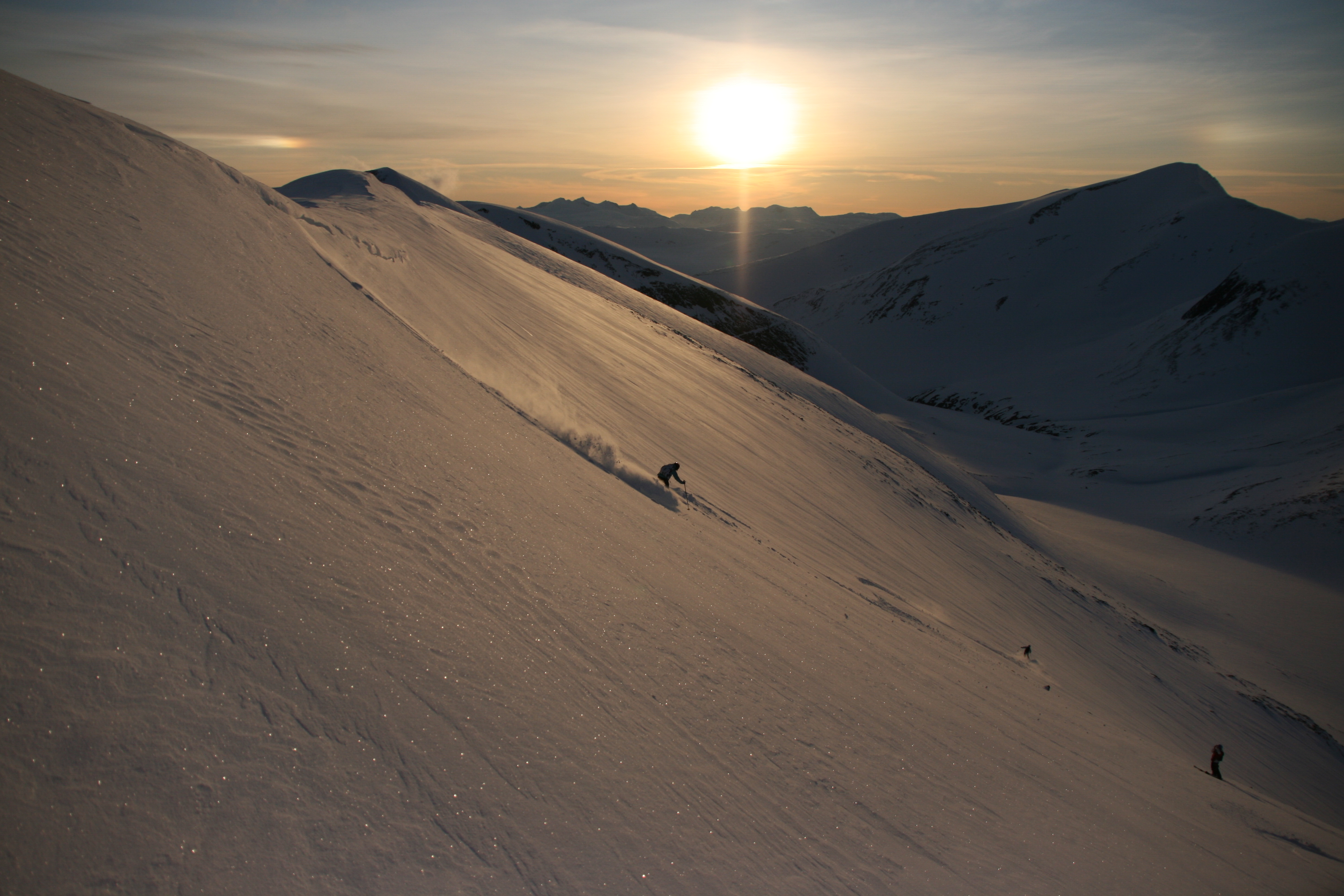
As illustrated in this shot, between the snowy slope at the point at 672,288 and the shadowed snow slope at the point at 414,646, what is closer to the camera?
the shadowed snow slope at the point at 414,646

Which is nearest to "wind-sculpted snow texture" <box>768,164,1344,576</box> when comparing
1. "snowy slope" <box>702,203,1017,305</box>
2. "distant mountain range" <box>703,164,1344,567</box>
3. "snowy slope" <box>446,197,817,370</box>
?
"distant mountain range" <box>703,164,1344,567</box>

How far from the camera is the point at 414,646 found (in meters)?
3.11

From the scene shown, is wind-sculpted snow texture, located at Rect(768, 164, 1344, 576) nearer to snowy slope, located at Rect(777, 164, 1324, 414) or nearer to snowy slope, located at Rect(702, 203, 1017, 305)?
snowy slope, located at Rect(777, 164, 1324, 414)

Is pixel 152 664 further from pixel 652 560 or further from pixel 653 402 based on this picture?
pixel 653 402

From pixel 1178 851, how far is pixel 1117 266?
79.3 m

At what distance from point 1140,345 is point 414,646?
6427cm

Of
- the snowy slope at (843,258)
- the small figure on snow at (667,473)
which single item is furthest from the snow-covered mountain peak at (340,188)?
the snowy slope at (843,258)

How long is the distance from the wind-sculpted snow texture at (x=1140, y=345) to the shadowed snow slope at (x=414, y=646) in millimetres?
25561

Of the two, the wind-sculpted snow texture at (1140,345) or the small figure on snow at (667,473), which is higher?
the wind-sculpted snow texture at (1140,345)

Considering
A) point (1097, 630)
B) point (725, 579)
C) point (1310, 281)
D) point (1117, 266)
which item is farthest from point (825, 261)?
point (725, 579)

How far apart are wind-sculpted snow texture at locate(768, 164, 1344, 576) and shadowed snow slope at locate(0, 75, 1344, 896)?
83.9ft

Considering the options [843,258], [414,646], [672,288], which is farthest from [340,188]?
[843,258]

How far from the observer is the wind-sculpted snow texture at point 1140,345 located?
94.2 feet

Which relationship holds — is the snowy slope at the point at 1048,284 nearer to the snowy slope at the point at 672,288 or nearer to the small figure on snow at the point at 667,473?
the snowy slope at the point at 672,288
